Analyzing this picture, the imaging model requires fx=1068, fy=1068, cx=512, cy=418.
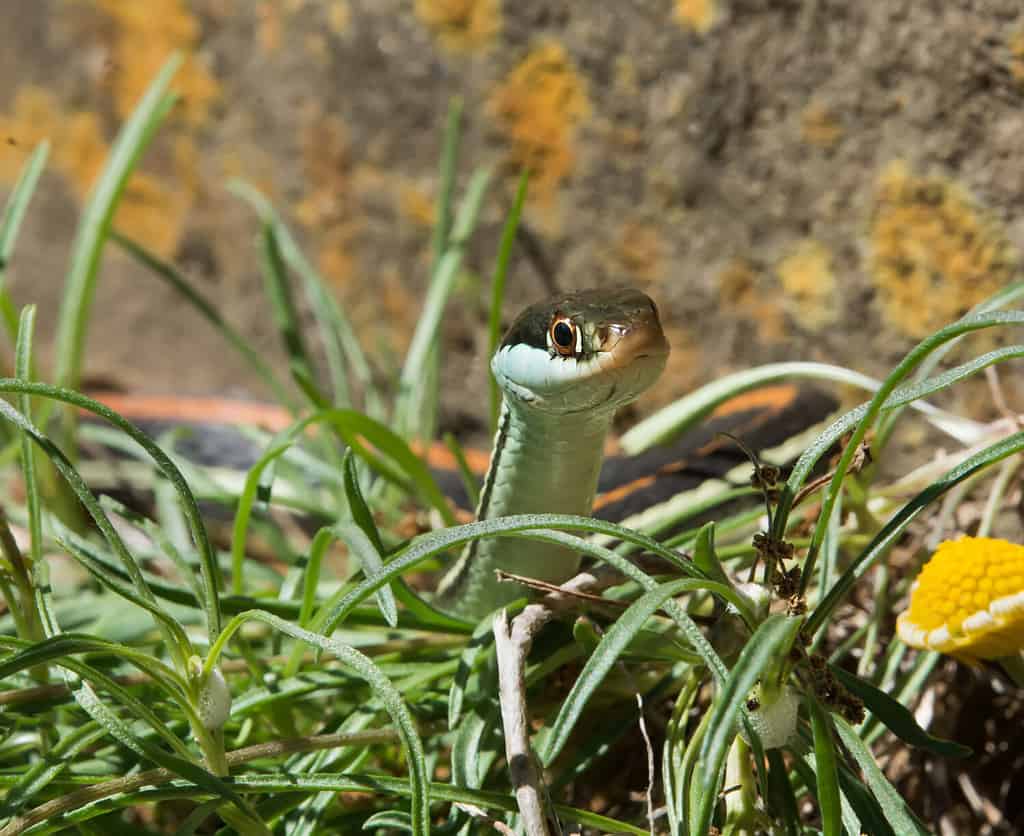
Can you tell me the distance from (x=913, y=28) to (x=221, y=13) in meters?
0.99

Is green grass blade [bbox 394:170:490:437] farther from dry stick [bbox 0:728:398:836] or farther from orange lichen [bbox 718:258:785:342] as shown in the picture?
dry stick [bbox 0:728:398:836]

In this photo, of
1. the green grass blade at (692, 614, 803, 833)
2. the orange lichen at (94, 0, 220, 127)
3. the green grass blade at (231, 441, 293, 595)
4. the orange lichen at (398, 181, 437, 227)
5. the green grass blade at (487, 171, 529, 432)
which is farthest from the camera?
the orange lichen at (94, 0, 220, 127)

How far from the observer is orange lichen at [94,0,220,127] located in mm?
1584

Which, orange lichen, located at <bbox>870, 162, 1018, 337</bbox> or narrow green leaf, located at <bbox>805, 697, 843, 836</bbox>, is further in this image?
orange lichen, located at <bbox>870, 162, 1018, 337</bbox>

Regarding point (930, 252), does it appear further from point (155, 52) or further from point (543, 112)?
point (155, 52)

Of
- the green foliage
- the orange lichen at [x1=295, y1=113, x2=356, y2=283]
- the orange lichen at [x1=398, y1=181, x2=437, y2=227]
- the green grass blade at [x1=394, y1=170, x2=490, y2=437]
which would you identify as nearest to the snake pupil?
the green foliage

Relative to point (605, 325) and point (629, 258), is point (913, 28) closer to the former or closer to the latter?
point (629, 258)

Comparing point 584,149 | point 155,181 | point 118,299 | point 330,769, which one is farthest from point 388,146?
point 330,769

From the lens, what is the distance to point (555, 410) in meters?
0.76

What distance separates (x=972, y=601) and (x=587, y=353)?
286 millimetres

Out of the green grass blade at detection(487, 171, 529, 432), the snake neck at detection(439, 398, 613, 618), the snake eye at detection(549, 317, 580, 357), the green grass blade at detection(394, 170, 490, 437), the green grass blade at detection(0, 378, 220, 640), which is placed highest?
the green grass blade at detection(394, 170, 490, 437)

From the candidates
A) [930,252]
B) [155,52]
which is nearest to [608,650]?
[930,252]

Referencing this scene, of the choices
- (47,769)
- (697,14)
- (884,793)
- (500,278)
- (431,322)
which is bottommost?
(884,793)

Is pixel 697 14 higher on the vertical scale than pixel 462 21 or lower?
lower
